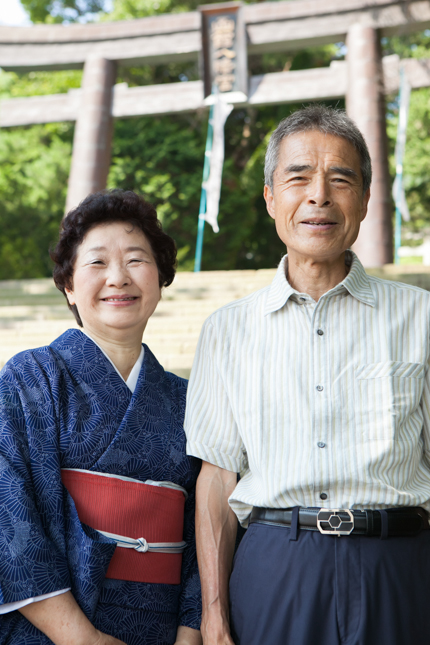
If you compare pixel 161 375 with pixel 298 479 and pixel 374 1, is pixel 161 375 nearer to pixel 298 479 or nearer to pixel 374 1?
pixel 298 479

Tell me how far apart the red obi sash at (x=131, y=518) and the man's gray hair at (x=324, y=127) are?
3.22 ft

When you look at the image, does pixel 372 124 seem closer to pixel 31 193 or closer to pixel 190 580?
pixel 190 580

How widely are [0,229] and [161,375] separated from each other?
41.2 ft

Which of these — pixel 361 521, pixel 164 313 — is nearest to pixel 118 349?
pixel 361 521

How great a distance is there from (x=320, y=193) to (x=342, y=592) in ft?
3.28

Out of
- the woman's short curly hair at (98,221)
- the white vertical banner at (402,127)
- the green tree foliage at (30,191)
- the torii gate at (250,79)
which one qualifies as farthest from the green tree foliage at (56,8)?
the woman's short curly hair at (98,221)

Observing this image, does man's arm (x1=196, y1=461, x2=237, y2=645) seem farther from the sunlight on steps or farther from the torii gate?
the torii gate

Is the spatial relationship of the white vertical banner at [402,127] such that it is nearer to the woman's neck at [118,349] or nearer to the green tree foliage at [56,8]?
the woman's neck at [118,349]

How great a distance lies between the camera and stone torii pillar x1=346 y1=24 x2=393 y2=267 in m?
7.79

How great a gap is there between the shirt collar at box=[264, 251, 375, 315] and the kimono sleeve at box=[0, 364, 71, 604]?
2.23 ft

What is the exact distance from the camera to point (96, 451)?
5.50 ft

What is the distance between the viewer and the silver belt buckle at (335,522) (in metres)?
1.46

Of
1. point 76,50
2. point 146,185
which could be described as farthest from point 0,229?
point 76,50

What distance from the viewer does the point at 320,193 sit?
1.64 metres
